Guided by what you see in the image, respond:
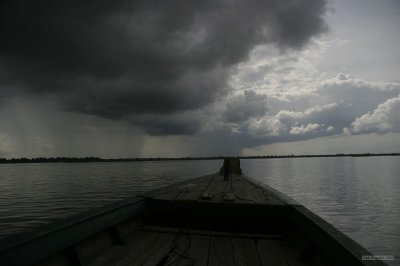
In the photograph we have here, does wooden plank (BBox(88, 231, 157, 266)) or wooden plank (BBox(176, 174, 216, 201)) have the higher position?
wooden plank (BBox(176, 174, 216, 201))

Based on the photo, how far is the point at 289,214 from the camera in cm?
494

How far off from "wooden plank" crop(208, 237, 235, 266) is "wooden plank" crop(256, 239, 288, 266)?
0.45 metres

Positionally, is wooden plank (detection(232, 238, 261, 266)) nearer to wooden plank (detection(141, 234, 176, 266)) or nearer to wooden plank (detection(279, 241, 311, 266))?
wooden plank (detection(279, 241, 311, 266))

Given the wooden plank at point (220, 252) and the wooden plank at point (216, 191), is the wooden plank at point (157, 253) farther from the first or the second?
the wooden plank at point (216, 191)

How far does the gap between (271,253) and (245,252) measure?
39 centimetres

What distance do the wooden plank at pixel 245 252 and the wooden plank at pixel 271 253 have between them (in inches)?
3.3

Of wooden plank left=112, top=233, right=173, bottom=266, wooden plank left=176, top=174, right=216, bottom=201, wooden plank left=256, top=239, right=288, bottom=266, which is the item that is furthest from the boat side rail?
wooden plank left=256, top=239, right=288, bottom=266

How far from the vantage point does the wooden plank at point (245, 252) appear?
3.74 meters

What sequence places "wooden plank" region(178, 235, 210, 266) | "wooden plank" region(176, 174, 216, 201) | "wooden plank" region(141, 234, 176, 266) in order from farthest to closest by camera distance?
1. "wooden plank" region(176, 174, 216, 201)
2. "wooden plank" region(178, 235, 210, 266)
3. "wooden plank" region(141, 234, 176, 266)

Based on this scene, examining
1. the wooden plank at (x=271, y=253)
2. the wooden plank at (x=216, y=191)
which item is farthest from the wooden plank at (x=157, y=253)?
the wooden plank at (x=271, y=253)

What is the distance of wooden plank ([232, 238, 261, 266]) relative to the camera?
3.74 m

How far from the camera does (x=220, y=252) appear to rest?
4.07m

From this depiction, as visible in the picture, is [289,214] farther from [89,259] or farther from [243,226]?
[89,259]

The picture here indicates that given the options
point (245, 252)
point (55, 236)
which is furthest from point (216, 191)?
point (55, 236)
